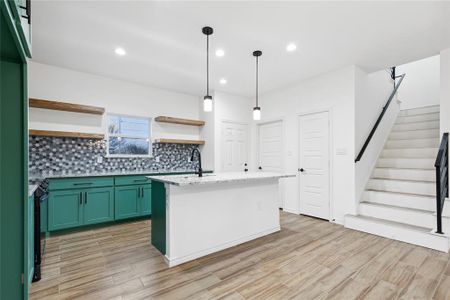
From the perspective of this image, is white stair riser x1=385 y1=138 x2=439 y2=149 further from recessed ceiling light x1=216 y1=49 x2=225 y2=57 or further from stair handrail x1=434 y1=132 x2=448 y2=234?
recessed ceiling light x1=216 y1=49 x2=225 y2=57

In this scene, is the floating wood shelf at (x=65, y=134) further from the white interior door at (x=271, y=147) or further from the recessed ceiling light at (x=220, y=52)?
the white interior door at (x=271, y=147)

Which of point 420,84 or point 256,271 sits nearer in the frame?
Answer: point 256,271

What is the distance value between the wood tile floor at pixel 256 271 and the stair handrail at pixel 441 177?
52cm

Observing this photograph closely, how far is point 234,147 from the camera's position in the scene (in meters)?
5.59

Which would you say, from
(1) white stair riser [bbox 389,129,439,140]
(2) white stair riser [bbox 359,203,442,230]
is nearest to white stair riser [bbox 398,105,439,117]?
(1) white stair riser [bbox 389,129,439,140]

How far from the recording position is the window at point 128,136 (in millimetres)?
4551

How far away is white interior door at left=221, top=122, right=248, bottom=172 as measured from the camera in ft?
17.7

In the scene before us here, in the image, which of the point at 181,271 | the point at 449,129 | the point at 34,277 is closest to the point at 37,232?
the point at 34,277

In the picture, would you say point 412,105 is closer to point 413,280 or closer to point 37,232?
point 413,280

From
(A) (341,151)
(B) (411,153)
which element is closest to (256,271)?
(A) (341,151)

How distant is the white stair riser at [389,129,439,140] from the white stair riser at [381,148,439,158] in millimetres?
561

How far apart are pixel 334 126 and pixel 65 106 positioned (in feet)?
16.2

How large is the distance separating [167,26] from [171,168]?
3.27 m

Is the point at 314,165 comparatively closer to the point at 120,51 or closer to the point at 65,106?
the point at 120,51
